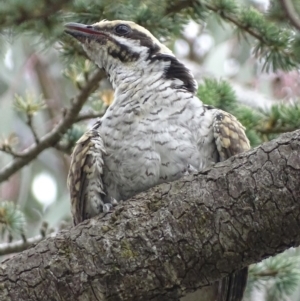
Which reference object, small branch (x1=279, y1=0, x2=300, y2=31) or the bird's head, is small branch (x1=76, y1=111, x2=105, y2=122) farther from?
small branch (x1=279, y1=0, x2=300, y2=31)

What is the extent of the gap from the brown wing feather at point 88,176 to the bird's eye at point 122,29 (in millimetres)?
591

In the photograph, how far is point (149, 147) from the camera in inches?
114

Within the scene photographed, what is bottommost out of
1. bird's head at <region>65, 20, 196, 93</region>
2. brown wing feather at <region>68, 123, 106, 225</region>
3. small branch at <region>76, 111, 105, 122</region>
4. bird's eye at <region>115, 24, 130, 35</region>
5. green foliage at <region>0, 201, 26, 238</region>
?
green foliage at <region>0, 201, 26, 238</region>

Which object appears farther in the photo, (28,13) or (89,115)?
(89,115)

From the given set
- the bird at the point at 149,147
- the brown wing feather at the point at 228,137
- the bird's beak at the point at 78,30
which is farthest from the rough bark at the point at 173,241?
the bird's beak at the point at 78,30

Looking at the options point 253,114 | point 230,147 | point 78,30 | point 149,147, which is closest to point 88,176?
point 149,147

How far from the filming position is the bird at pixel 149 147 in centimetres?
288

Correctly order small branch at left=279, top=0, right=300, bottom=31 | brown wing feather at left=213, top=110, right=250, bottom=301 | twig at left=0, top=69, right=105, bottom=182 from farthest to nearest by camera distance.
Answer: twig at left=0, top=69, right=105, bottom=182, small branch at left=279, top=0, right=300, bottom=31, brown wing feather at left=213, top=110, right=250, bottom=301

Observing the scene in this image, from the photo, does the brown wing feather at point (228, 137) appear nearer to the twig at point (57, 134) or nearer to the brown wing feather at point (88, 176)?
the brown wing feather at point (88, 176)

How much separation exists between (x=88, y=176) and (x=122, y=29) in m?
0.77

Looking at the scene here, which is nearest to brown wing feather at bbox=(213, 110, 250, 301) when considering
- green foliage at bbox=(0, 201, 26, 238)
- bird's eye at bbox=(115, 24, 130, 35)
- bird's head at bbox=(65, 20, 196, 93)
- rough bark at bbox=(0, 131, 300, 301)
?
bird's head at bbox=(65, 20, 196, 93)

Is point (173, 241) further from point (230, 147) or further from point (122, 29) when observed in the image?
point (122, 29)

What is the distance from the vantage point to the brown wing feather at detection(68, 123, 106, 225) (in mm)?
2918

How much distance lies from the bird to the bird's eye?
0.30 m
